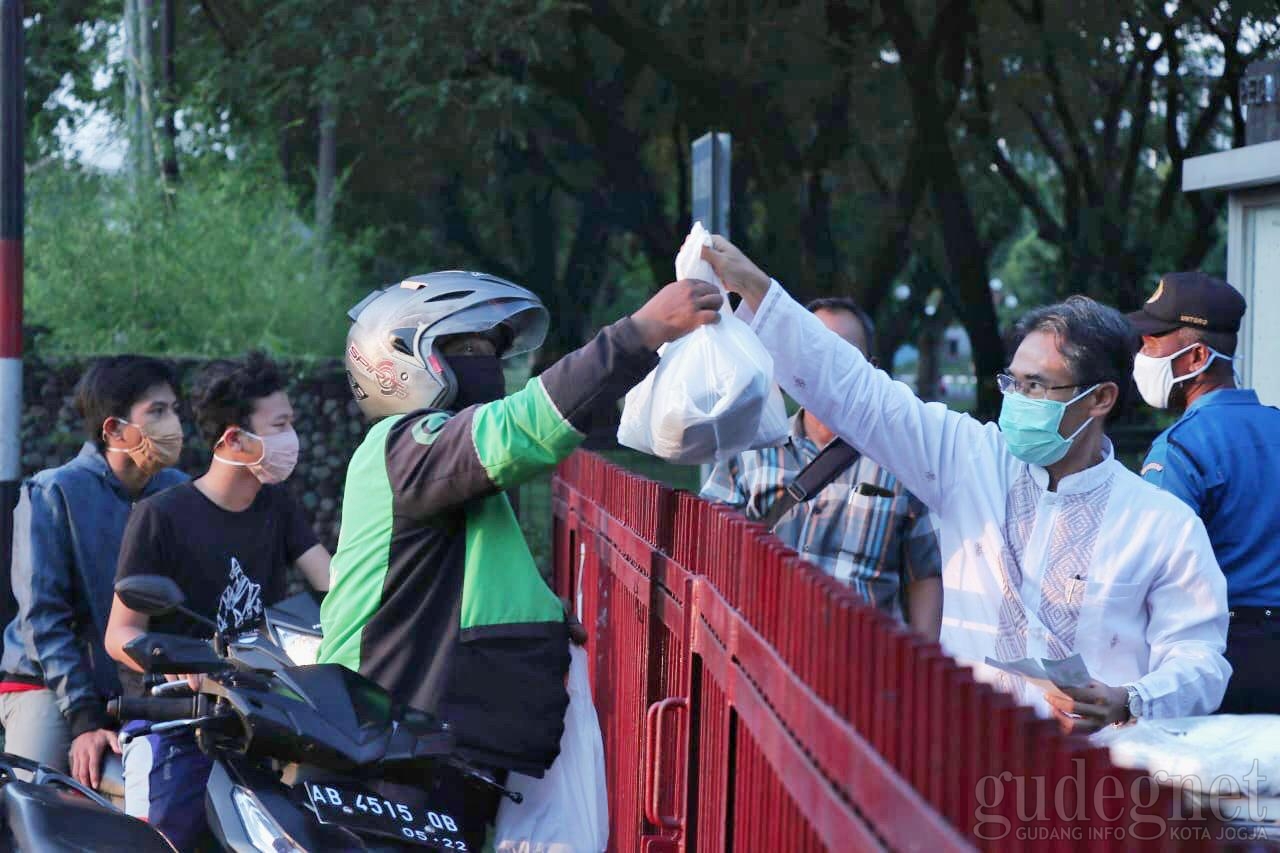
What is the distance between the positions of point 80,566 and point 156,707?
1.54 meters

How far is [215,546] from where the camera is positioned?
4.73 metres

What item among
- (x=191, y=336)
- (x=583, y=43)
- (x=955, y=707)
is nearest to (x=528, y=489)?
(x=191, y=336)

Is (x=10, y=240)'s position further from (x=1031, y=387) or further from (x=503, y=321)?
(x=1031, y=387)

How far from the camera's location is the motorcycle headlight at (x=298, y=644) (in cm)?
432

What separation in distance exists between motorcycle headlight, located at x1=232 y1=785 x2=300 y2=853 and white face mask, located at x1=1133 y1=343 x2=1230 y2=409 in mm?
2648

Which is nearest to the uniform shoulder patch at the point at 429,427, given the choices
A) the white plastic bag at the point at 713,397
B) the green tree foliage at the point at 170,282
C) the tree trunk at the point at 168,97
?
the white plastic bag at the point at 713,397

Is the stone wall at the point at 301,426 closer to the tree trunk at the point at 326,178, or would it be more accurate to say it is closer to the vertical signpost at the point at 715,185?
the tree trunk at the point at 326,178

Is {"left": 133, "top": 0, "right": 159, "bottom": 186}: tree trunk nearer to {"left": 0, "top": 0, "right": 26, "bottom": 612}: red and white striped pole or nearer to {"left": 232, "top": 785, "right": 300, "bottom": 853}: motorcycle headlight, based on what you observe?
{"left": 0, "top": 0, "right": 26, "bottom": 612}: red and white striped pole

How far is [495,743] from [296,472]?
7990 millimetres

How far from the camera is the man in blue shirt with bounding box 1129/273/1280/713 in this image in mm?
4289

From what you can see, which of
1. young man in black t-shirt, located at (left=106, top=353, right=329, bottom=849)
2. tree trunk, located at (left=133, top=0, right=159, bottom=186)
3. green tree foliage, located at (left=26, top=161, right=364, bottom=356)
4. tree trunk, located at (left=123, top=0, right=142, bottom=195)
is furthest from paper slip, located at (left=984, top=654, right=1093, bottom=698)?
tree trunk, located at (left=123, top=0, right=142, bottom=195)

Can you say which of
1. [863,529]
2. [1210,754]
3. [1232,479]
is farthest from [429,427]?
[1232,479]

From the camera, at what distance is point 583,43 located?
69.2 feet

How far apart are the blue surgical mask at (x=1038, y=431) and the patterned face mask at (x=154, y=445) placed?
9.15 ft
